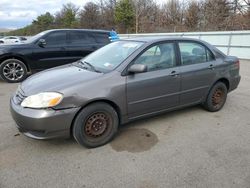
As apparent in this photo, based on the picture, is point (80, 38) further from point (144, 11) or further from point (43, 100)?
point (144, 11)

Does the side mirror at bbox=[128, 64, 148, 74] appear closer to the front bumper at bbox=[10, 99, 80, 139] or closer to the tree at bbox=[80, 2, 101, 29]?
the front bumper at bbox=[10, 99, 80, 139]

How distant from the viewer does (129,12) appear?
117 feet

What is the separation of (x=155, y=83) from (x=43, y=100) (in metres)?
1.67

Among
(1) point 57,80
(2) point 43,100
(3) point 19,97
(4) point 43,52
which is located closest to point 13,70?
(4) point 43,52

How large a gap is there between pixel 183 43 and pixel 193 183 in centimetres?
245

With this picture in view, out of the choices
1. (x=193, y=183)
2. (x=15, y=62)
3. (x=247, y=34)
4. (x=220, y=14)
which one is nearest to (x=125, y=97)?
(x=193, y=183)

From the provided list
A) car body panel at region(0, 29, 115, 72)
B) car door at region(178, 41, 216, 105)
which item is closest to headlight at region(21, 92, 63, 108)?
car door at region(178, 41, 216, 105)

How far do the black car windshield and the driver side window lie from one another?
0.61 ft

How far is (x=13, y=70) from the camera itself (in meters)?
7.22

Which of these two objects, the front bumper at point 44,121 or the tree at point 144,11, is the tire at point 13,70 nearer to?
the front bumper at point 44,121

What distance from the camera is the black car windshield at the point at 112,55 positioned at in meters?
3.61

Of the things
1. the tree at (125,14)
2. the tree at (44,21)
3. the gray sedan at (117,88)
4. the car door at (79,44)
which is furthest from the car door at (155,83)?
the tree at (44,21)

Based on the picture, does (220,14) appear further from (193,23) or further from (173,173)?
(173,173)

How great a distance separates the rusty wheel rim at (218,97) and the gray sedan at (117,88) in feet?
0.07
